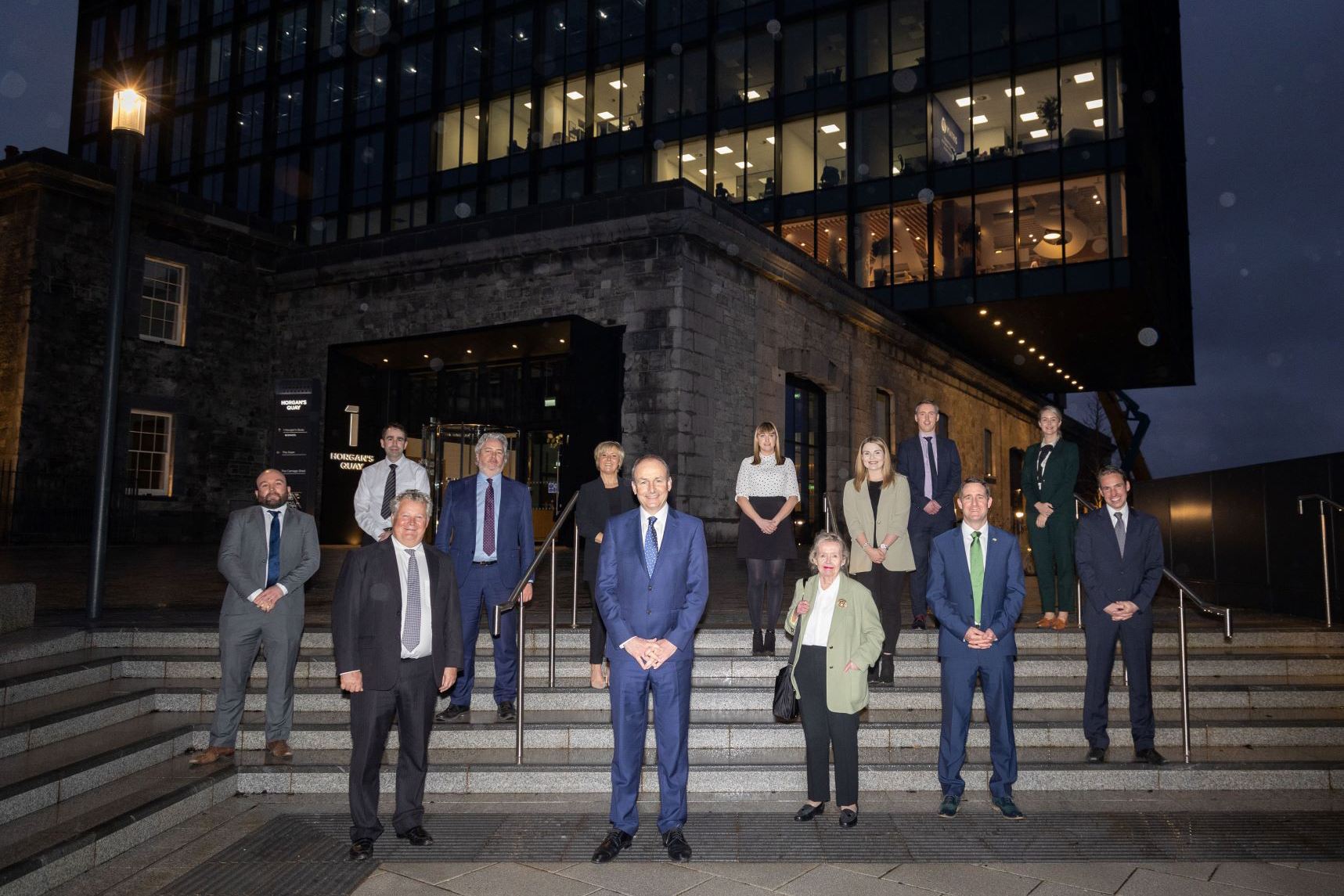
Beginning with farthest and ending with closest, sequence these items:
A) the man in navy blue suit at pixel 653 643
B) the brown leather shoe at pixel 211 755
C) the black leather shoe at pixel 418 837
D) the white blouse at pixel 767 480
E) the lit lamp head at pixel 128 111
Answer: the lit lamp head at pixel 128 111, the white blouse at pixel 767 480, the brown leather shoe at pixel 211 755, the black leather shoe at pixel 418 837, the man in navy blue suit at pixel 653 643

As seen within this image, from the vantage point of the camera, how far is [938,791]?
5.84m

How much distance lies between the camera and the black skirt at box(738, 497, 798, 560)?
6859 mm

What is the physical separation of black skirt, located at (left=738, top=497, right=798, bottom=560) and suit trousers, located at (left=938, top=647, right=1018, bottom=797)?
1.68 m

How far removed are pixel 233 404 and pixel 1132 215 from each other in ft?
74.0

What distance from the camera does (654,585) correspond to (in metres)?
4.87

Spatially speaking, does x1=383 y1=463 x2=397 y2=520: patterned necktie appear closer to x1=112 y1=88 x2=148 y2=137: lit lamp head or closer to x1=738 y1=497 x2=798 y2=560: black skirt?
x1=738 y1=497 x2=798 y2=560: black skirt

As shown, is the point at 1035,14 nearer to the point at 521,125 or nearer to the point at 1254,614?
the point at 521,125

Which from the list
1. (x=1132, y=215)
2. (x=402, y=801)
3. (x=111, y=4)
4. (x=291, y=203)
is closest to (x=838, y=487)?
(x=1132, y=215)

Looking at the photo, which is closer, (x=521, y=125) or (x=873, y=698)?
(x=873, y=698)

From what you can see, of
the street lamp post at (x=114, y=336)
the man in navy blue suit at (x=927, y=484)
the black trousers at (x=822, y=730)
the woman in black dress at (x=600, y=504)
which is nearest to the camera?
the black trousers at (x=822, y=730)

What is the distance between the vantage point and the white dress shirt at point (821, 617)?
17.3ft

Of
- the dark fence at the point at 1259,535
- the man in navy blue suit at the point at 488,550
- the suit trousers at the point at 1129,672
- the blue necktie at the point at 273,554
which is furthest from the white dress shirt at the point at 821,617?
the dark fence at the point at 1259,535

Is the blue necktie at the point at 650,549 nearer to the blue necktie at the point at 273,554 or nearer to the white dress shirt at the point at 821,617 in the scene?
the white dress shirt at the point at 821,617

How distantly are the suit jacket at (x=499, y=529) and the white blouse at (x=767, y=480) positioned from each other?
167 centimetres
